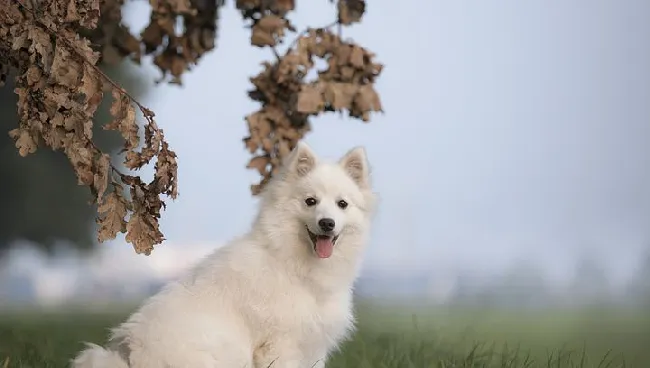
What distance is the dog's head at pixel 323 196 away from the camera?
17.6 feet

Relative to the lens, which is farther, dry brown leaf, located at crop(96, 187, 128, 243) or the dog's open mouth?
the dog's open mouth

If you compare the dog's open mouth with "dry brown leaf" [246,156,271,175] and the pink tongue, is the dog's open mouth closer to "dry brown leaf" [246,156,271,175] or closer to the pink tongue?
the pink tongue

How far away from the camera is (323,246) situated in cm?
545

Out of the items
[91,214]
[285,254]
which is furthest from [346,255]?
[91,214]

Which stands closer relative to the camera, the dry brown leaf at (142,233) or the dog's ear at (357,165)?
the dry brown leaf at (142,233)

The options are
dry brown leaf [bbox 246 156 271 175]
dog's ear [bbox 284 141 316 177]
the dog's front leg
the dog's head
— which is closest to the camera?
the dog's front leg

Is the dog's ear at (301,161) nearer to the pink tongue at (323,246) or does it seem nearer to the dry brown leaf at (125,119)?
the pink tongue at (323,246)

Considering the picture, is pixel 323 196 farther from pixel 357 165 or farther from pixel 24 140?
pixel 24 140

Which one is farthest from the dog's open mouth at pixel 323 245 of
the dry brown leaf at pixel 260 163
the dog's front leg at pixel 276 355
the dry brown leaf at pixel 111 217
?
the dry brown leaf at pixel 260 163

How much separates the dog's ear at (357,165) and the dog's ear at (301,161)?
220 mm

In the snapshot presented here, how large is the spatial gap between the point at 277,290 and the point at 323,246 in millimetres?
417

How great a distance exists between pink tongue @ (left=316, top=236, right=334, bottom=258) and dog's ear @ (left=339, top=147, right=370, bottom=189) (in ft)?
1.50

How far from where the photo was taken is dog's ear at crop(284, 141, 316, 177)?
550 centimetres

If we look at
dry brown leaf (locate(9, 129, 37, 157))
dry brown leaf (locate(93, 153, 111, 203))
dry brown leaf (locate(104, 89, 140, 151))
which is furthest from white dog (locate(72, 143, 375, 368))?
dry brown leaf (locate(9, 129, 37, 157))
